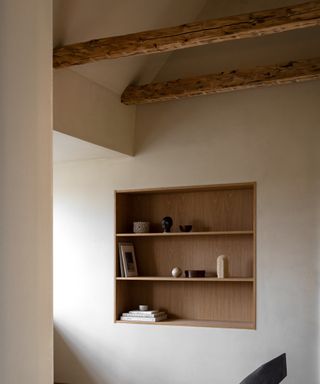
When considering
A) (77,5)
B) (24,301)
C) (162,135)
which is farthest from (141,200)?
(24,301)

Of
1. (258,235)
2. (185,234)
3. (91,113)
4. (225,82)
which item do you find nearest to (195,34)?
(225,82)

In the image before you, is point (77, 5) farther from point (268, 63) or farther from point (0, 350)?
point (0, 350)

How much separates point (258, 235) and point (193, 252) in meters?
0.84

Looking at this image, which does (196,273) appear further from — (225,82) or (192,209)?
(225,82)

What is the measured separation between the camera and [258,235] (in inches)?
191

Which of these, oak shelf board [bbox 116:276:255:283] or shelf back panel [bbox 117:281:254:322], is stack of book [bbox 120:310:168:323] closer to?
shelf back panel [bbox 117:281:254:322]

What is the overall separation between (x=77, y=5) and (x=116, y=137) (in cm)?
151

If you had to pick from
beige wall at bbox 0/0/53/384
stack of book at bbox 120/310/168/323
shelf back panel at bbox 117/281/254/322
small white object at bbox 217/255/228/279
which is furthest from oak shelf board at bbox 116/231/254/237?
beige wall at bbox 0/0/53/384

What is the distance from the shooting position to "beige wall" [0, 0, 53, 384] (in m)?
1.72

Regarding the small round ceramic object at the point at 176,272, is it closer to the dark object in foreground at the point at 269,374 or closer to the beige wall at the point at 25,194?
the dark object in foreground at the point at 269,374

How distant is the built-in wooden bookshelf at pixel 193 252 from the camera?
5.21 m

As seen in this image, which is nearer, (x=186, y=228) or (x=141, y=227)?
(x=186, y=228)

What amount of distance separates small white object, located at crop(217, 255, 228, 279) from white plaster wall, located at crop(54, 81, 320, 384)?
36 centimetres

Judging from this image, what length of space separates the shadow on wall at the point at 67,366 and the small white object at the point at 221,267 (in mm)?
1648
